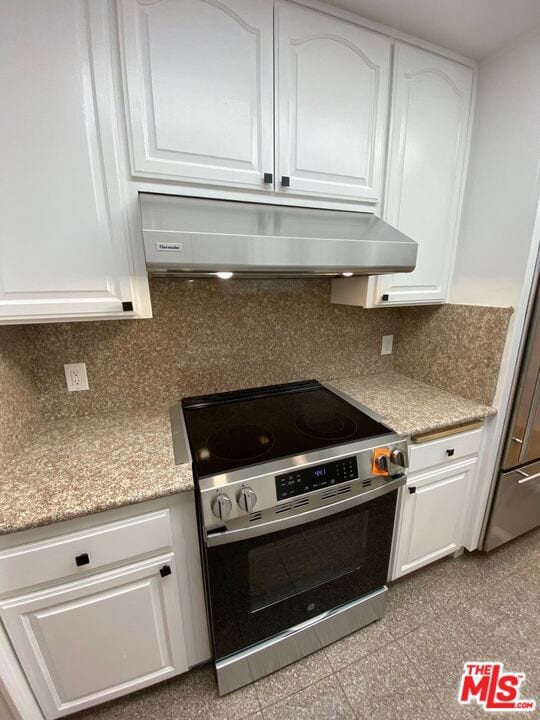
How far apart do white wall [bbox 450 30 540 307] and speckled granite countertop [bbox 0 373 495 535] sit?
601 mm

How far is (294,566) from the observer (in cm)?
107

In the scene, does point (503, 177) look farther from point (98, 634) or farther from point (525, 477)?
point (98, 634)

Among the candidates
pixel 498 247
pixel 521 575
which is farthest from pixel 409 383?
pixel 521 575

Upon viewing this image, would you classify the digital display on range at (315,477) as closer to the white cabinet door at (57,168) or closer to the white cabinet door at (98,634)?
the white cabinet door at (98,634)

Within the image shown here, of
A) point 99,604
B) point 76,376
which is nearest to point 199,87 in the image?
point 76,376

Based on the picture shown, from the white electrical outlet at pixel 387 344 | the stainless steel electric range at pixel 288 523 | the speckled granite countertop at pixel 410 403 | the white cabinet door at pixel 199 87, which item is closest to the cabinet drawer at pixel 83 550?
the stainless steel electric range at pixel 288 523

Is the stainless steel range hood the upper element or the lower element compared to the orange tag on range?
upper

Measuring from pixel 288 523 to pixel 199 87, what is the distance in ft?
4.62

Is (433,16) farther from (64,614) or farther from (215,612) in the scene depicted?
(64,614)

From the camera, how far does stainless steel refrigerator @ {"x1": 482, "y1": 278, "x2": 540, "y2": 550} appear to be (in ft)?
4.25

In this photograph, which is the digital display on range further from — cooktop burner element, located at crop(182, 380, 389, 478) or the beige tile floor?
the beige tile floor

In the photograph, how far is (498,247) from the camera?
1283mm

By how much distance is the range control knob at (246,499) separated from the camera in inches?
34.6

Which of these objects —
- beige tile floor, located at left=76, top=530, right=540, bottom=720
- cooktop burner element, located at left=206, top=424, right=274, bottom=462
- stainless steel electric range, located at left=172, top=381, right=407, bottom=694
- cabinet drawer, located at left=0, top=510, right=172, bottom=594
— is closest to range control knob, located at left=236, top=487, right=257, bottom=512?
stainless steel electric range, located at left=172, top=381, right=407, bottom=694
